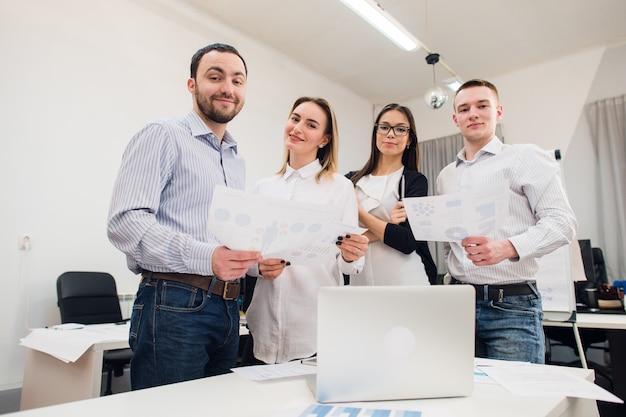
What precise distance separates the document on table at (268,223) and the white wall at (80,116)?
2.74 metres

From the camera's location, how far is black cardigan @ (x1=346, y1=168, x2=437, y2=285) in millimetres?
1515

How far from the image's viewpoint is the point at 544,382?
93 cm

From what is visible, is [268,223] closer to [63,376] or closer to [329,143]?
[329,143]

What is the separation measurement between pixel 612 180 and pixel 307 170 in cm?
444

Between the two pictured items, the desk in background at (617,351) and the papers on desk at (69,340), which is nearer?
the papers on desk at (69,340)

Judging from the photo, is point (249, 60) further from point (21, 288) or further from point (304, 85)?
point (21, 288)

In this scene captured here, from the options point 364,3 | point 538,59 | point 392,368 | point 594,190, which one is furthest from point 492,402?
point 538,59

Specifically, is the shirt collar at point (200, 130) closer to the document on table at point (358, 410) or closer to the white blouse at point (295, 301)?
the white blouse at point (295, 301)

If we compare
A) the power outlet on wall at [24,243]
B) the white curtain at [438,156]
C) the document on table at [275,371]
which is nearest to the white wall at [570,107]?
the white curtain at [438,156]

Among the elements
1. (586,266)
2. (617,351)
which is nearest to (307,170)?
(617,351)

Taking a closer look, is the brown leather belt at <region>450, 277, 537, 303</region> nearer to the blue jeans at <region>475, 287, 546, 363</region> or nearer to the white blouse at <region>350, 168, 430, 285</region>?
the blue jeans at <region>475, 287, 546, 363</region>

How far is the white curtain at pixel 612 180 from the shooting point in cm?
432

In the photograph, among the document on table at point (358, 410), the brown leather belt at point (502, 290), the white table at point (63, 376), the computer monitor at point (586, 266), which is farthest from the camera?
the computer monitor at point (586, 266)

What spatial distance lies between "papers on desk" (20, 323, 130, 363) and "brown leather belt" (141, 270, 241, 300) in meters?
0.91
